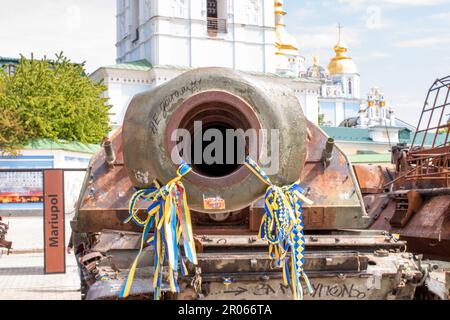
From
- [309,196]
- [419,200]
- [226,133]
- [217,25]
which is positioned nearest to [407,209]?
[419,200]

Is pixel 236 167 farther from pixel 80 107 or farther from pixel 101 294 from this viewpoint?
pixel 80 107

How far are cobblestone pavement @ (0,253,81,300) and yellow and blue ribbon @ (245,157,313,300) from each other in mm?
4825

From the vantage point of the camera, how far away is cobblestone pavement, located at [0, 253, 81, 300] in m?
9.96

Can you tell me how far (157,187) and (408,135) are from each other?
50233 mm

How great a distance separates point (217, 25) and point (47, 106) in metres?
12.7

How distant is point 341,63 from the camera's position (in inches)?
3570

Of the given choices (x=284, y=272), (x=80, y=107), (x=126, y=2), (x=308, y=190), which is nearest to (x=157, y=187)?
(x=284, y=272)

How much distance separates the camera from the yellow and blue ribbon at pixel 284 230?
15.8 feet

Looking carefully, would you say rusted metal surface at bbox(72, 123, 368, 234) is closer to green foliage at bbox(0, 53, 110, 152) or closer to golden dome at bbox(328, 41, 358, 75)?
green foliage at bbox(0, 53, 110, 152)

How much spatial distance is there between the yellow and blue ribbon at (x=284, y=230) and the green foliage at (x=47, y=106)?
23204 millimetres

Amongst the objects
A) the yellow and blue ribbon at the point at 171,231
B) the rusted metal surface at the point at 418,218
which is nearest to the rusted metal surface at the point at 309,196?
the yellow and blue ribbon at the point at 171,231

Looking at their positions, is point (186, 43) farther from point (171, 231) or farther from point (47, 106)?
point (171, 231)

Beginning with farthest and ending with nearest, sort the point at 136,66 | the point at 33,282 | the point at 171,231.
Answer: the point at 136,66 → the point at 33,282 → the point at 171,231
